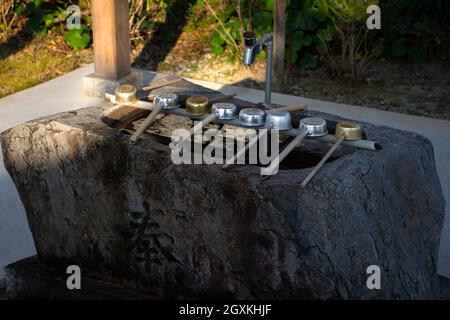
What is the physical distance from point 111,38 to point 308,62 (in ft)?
6.21

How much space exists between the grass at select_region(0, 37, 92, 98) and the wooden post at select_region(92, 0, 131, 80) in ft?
2.91

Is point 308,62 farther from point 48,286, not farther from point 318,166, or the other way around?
point 318,166

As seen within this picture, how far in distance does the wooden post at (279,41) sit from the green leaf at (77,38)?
80.6 inches

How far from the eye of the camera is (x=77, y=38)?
745 centimetres

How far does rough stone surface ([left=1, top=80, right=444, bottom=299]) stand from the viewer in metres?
2.71

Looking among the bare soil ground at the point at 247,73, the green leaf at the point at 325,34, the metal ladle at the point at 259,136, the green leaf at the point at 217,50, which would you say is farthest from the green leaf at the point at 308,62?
the metal ladle at the point at 259,136

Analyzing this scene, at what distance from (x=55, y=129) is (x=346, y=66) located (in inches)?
155

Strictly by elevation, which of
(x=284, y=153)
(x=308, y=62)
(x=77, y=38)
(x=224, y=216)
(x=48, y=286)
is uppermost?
(x=284, y=153)

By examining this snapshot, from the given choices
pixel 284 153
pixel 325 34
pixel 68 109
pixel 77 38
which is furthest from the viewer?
pixel 77 38

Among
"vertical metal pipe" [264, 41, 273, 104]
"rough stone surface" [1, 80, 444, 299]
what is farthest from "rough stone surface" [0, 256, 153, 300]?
"vertical metal pipe" [264, 41, 273, 104]

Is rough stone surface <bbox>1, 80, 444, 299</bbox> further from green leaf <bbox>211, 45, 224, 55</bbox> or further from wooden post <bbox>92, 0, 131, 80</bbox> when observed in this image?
green leaf <bbox>211, 45, 224, 55</bbox>

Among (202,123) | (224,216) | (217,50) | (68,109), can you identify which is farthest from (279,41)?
(224,216)

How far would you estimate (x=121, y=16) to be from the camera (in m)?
5.88
